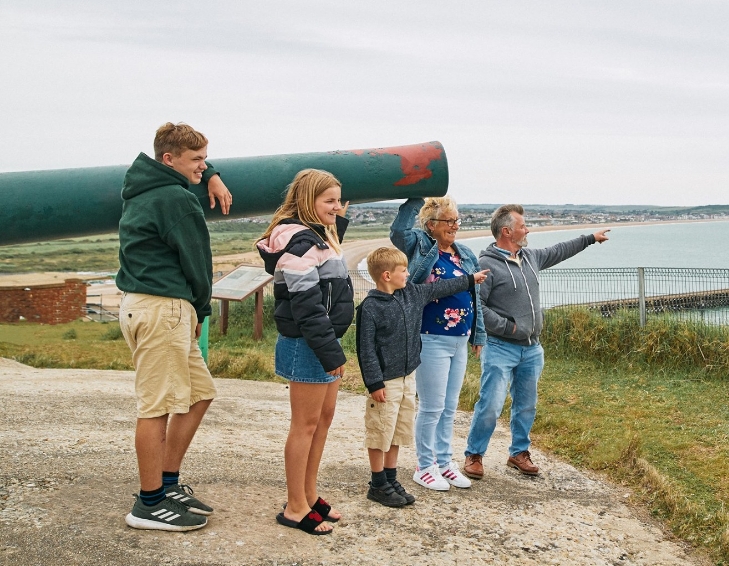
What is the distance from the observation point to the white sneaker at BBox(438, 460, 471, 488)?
14.4ft

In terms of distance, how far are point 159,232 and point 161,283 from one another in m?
0.20

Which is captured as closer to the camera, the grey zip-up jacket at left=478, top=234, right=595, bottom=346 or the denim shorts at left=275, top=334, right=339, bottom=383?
the denim shorts at left=275, top=334, right=339, bottom=383

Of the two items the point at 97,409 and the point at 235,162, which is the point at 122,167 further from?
the point at 97,409

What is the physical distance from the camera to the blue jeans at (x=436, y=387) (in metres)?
4.24


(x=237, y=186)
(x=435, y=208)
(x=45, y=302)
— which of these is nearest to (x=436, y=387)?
(x=435, y=208)

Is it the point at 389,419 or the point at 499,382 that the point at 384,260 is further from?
the point at 499,382

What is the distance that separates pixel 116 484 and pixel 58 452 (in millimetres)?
708

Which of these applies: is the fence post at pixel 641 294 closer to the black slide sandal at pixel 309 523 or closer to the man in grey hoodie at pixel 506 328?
the man in grey hoodie at pixel 506 328

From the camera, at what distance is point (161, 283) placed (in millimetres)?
3244

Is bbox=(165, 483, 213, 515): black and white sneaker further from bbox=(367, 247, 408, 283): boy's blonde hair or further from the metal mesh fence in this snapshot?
the metal mesh fence

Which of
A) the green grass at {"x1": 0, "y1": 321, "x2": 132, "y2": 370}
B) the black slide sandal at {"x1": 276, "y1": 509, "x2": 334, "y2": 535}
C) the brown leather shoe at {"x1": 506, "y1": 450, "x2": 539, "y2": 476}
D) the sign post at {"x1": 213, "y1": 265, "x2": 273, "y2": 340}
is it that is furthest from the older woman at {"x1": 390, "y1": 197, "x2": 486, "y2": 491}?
the sign post at {"x1": 213, "y1": 265, "x2": 273, "y2": 340}

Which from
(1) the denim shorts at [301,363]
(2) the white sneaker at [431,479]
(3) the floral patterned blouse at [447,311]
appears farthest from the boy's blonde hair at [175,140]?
(2) the white sneaker at [431,479]

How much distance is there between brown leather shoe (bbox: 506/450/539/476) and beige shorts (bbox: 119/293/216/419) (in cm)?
225

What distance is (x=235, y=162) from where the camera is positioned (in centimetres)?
370
